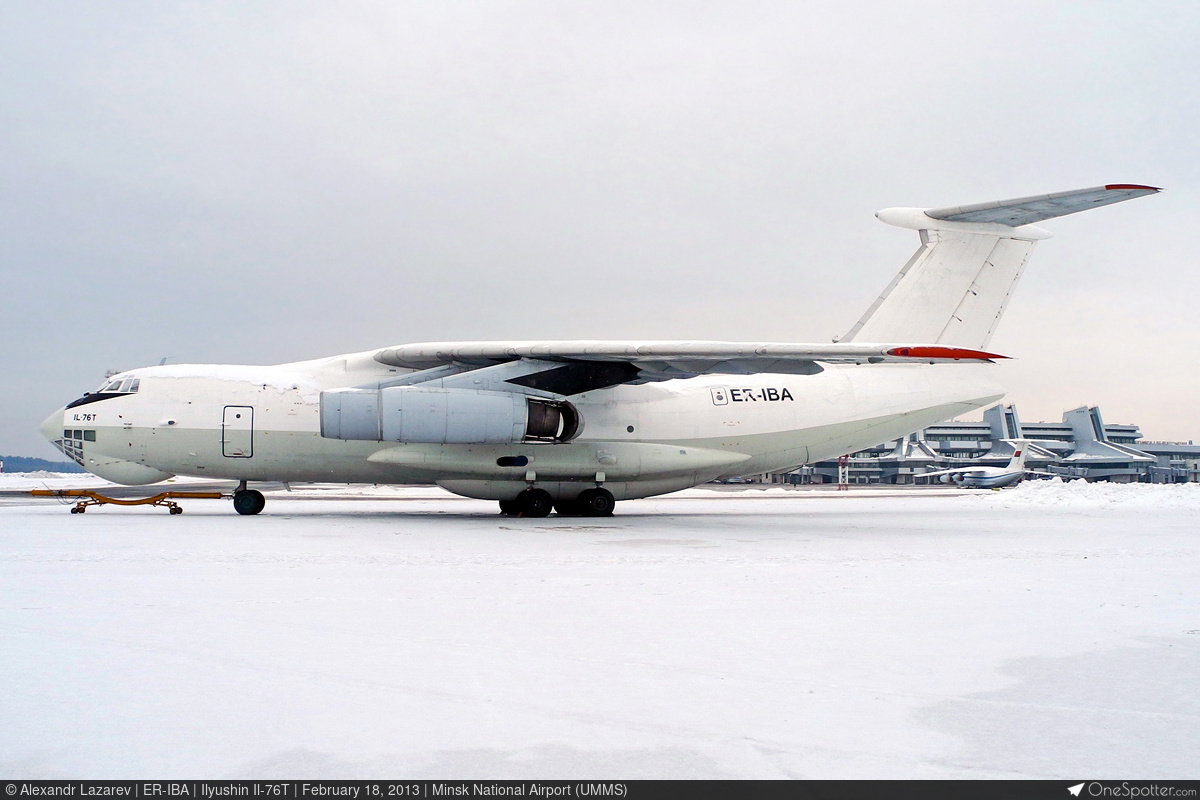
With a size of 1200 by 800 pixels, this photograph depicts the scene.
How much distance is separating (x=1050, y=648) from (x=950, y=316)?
42.3 ft

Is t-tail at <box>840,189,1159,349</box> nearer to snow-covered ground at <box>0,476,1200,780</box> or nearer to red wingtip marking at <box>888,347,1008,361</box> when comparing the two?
red wingtip marking at <box>888,347,1008,361</box>

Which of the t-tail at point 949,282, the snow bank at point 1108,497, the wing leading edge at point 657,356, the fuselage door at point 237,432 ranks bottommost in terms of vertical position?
the snow bank at point 1108,497

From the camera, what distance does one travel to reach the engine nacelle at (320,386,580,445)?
13.0 metres

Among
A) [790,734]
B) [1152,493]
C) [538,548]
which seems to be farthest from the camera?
[1152,493]

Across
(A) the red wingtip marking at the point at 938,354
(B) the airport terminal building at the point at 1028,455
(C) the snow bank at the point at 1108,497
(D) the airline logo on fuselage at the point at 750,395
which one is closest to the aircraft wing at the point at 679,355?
(A) the red wingtip marking at the point at 938,354

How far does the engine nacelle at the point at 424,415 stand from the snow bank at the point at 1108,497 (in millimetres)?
13150

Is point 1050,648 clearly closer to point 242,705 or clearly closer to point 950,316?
point 242,705

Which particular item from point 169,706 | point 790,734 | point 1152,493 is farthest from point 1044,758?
point 1152,493

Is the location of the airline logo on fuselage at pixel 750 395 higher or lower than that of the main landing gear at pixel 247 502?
higher

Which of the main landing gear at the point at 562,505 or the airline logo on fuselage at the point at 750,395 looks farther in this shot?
the airline logo on fuselage at the point at 750,395

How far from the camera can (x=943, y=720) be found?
122 inches

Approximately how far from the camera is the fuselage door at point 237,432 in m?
14.1
